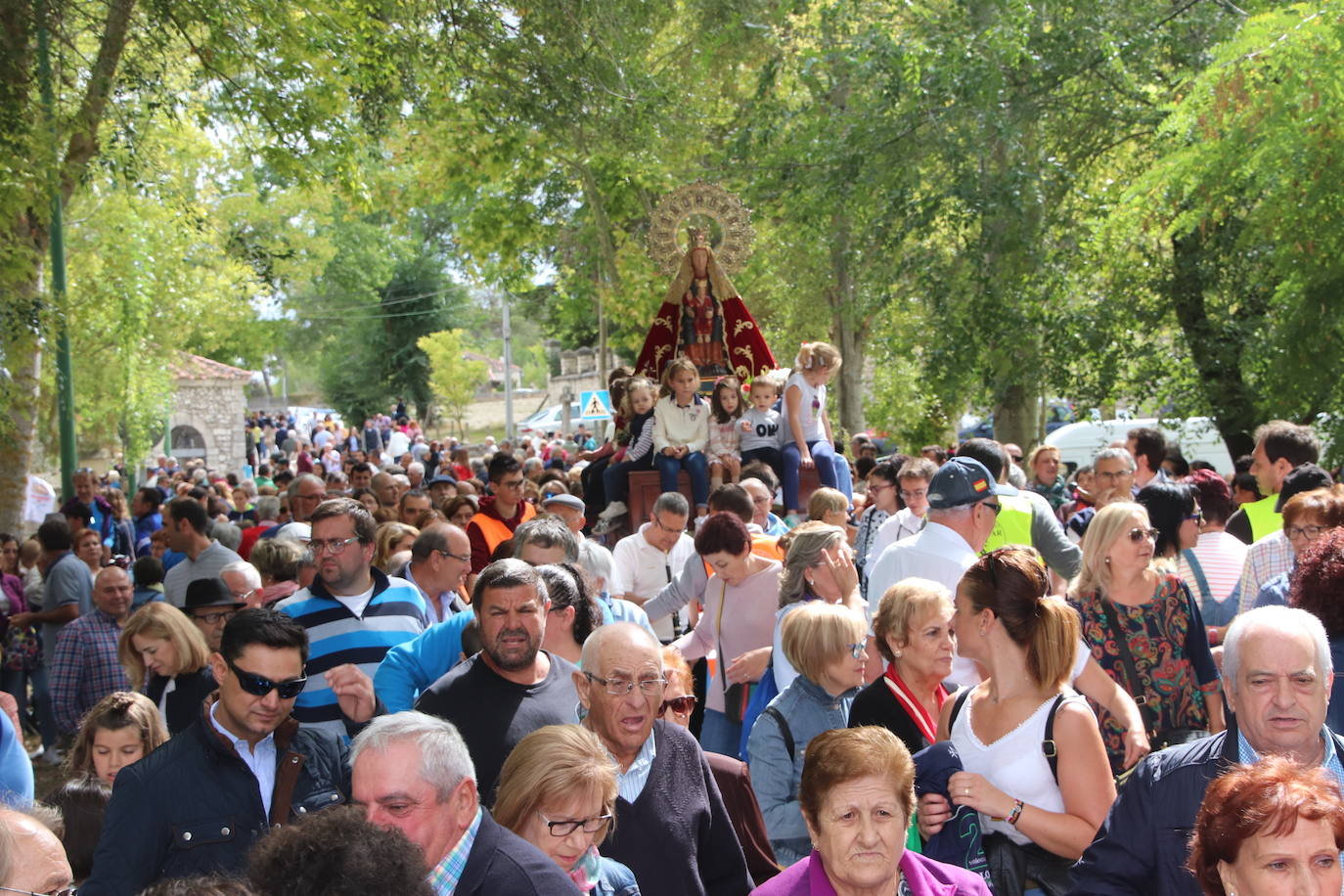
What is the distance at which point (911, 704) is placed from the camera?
491cm

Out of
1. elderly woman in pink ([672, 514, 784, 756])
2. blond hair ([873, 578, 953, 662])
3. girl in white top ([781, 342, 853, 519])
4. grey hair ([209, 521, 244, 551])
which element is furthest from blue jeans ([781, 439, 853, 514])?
blond hair ([873, 578, 953, 662])

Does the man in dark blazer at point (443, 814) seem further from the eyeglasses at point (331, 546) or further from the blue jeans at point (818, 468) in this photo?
the blue jeans at point (818, 468)

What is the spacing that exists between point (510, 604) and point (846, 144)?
13.8m

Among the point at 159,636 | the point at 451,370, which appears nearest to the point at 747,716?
the point at 159,636

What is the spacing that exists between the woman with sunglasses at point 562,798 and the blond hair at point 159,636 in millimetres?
3227

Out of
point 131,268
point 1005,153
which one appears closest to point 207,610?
point 1005,153

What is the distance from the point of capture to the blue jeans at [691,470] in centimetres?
1247

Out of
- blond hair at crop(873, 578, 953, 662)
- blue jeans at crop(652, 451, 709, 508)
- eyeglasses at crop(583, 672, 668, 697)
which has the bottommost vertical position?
eyeglasses at crop(583, 672, 668, 697)

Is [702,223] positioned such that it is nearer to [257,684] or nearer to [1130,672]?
[1130,672]

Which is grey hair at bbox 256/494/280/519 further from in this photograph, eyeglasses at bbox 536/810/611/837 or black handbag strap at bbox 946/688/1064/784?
black handbag strap at bbox 946/688/1064/784

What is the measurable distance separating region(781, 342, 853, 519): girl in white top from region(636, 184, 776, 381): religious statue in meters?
2.08

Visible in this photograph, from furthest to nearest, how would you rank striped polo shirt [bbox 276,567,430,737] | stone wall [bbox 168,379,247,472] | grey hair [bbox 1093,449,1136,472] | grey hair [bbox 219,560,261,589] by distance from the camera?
stone wall [bbox 168,379,247,472]
grey hair [bbox 1093,449,1136,472]
grey hair [bbox 219,560,261,589]
striped polo shirt [bbox 276,567,430,737]

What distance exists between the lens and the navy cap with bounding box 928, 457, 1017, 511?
6309 millimetres

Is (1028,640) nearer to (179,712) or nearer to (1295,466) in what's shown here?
(179,712)
